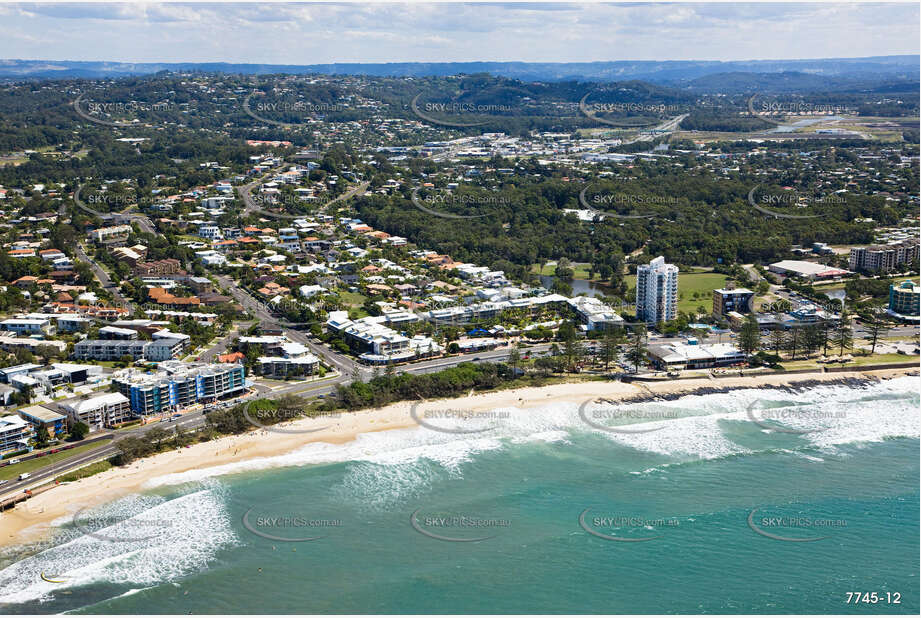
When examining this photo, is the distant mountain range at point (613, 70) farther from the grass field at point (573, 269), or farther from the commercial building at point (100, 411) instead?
the commercial building at point (100, 411)

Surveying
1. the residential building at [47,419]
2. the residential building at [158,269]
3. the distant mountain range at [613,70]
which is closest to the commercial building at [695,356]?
the residential building at [47,419]

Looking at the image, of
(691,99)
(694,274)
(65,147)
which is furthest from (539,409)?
(691,99)

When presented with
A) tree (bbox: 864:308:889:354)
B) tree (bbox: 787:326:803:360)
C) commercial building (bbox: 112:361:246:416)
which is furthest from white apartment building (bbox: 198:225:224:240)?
tree (bbox: 864:308:889:354)

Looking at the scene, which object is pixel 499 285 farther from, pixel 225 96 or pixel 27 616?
pixel 225 96

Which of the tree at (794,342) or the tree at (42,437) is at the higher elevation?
the tree at (794,342)

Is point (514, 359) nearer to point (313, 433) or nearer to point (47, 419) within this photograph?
point (313, 433)

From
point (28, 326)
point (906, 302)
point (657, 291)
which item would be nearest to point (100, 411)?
point (28, 326)
